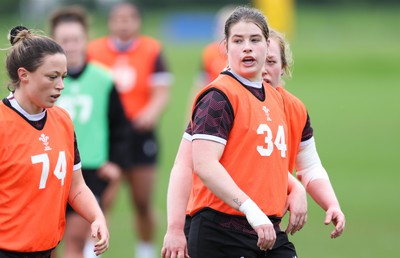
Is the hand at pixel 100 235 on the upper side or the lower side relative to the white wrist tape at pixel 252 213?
lower

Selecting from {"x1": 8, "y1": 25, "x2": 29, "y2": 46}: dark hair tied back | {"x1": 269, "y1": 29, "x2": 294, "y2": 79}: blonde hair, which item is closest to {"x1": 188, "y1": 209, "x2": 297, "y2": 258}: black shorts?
{"x1": 269, "y1": 29, "x2": 294, "y2": 79}: blonde hair

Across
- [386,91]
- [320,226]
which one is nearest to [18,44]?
[320,226]

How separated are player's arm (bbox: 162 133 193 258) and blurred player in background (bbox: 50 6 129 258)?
2.92 meters

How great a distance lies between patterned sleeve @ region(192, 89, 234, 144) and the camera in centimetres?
521

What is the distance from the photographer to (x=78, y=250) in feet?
26.9

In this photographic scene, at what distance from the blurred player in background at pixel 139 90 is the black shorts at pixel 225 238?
510 centimetres

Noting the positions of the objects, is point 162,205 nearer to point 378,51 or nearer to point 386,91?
point 386,91

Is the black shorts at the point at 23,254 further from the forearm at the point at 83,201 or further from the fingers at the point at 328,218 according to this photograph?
the fingers at the point at 328,218

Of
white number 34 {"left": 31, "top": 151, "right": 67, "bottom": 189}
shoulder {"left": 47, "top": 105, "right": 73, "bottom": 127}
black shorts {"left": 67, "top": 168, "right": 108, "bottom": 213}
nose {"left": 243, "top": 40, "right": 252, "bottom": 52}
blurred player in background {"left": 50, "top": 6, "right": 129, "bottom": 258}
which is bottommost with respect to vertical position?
black shorts {"left": 67, "top": 168, "right": 108, "bottom": 213}

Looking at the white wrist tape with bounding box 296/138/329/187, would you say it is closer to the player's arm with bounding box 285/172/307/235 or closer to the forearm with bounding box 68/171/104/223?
the player's arm with bounding box 285/172/307/235

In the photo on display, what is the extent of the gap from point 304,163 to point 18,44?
1786 mm

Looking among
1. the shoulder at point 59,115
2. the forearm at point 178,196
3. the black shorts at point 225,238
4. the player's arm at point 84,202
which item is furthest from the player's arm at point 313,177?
the shoulder at point 59,115

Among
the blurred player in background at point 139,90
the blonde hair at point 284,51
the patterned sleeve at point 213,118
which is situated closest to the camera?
the patterned sleeve at point 213,118

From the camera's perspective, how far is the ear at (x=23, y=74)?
17.6 feet
